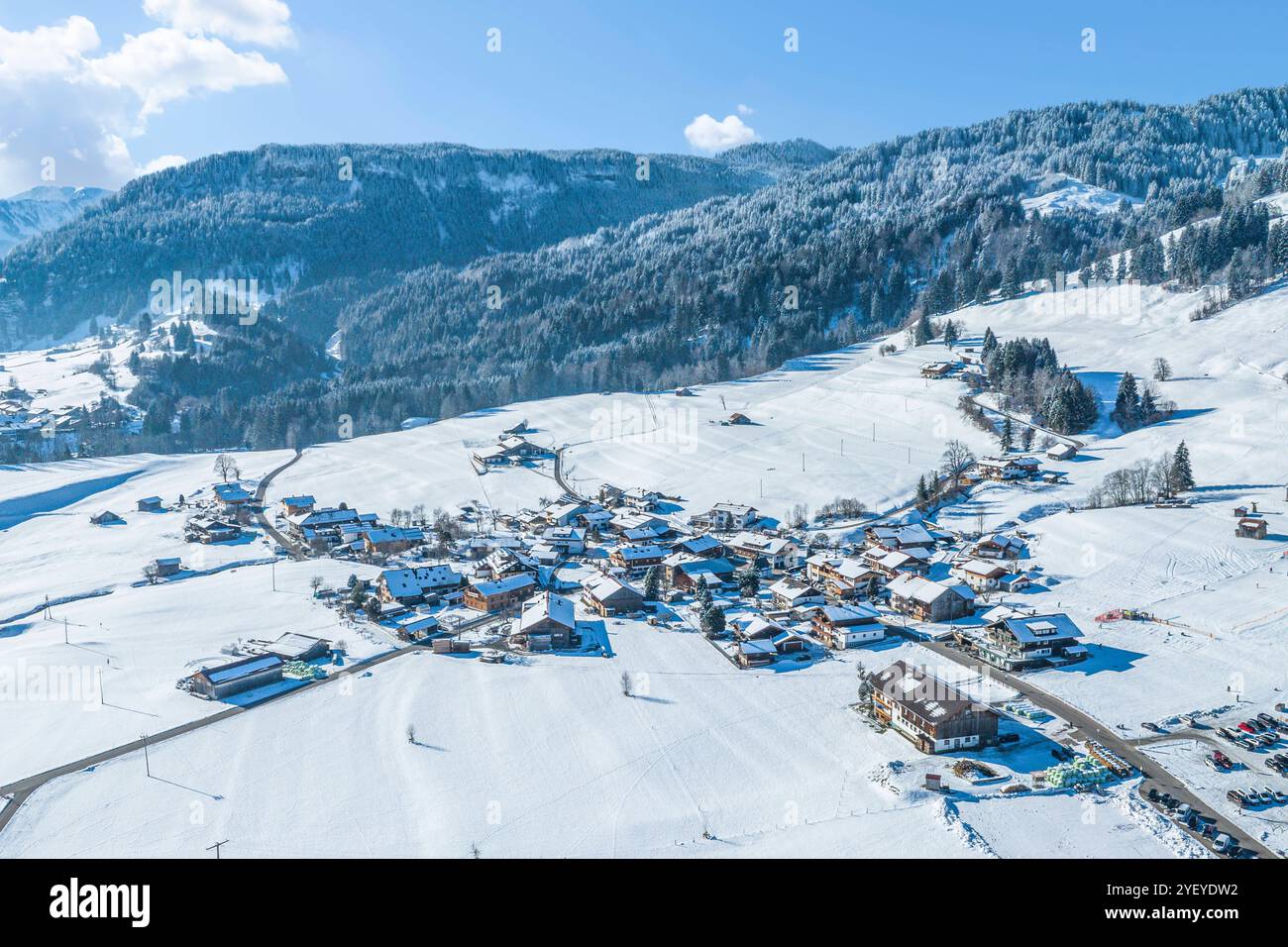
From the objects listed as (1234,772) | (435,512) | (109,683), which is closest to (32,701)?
(109,683)

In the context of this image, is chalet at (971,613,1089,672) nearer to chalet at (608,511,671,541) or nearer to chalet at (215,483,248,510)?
chalet at (608,511,671,541)

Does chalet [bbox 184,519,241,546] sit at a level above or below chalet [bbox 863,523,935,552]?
below

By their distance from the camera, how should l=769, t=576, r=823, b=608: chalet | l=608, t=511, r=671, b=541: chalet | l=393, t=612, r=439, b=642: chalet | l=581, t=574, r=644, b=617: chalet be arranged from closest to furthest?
l=393, t=612, r=439, b=642: chalet, l=581, t=574, r=644, b=617: chalet, l=769, t=576, r=823, b=608: chalet, l=608, t=511, r=671, b=541: chalet

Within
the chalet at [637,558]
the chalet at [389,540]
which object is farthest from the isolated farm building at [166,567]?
the chalet at [637,558]

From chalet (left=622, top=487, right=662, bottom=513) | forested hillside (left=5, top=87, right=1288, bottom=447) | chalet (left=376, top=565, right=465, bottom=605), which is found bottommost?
chalet (left=376, top=565, right=465, bottom=605)

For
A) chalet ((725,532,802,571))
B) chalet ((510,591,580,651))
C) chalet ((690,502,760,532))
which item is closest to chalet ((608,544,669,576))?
chalet ((725,532,802,571))

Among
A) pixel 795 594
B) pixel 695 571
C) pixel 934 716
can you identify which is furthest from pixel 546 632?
pixel 934 716

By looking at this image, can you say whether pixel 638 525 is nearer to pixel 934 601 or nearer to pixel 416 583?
pixel 416 583

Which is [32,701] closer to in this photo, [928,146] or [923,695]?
[923,695]
